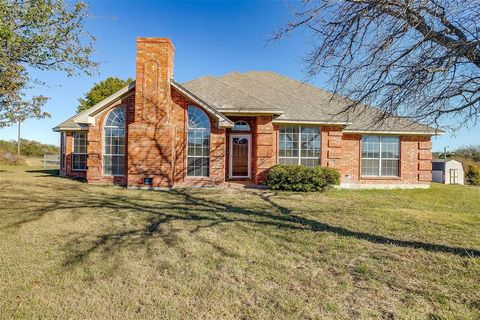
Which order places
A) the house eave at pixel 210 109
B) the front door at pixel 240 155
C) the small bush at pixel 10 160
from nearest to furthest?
the house eave at pixel 210 109 → the front door at pixel 240 155 → the small bush at pixel 10 160

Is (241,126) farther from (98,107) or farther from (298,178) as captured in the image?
(98,107)

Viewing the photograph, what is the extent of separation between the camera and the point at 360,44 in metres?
5.11

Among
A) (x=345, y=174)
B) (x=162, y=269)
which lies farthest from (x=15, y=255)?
(x=345, y=174)

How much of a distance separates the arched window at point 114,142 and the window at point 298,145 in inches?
294

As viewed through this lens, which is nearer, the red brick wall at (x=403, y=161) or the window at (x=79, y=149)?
the red brick wall at (x=403, y=161)

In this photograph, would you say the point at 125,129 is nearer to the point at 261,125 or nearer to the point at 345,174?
the point at 261,125

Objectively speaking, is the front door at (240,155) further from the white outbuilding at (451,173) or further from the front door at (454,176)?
the front door at (454,176)

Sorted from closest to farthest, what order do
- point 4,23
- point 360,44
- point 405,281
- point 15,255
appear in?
point 405,281
point 15,255
point 360,44
point 4,23

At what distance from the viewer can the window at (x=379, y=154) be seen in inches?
574

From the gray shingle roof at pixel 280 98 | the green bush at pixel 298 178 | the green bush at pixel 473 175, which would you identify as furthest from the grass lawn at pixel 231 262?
the green bush at pixel 473 175

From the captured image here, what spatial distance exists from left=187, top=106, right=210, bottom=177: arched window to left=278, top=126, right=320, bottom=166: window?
144 inches

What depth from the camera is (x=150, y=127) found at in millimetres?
11766

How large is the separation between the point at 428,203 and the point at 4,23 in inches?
564

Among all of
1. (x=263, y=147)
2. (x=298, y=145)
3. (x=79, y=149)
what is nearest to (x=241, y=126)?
(x=263, y=147)
